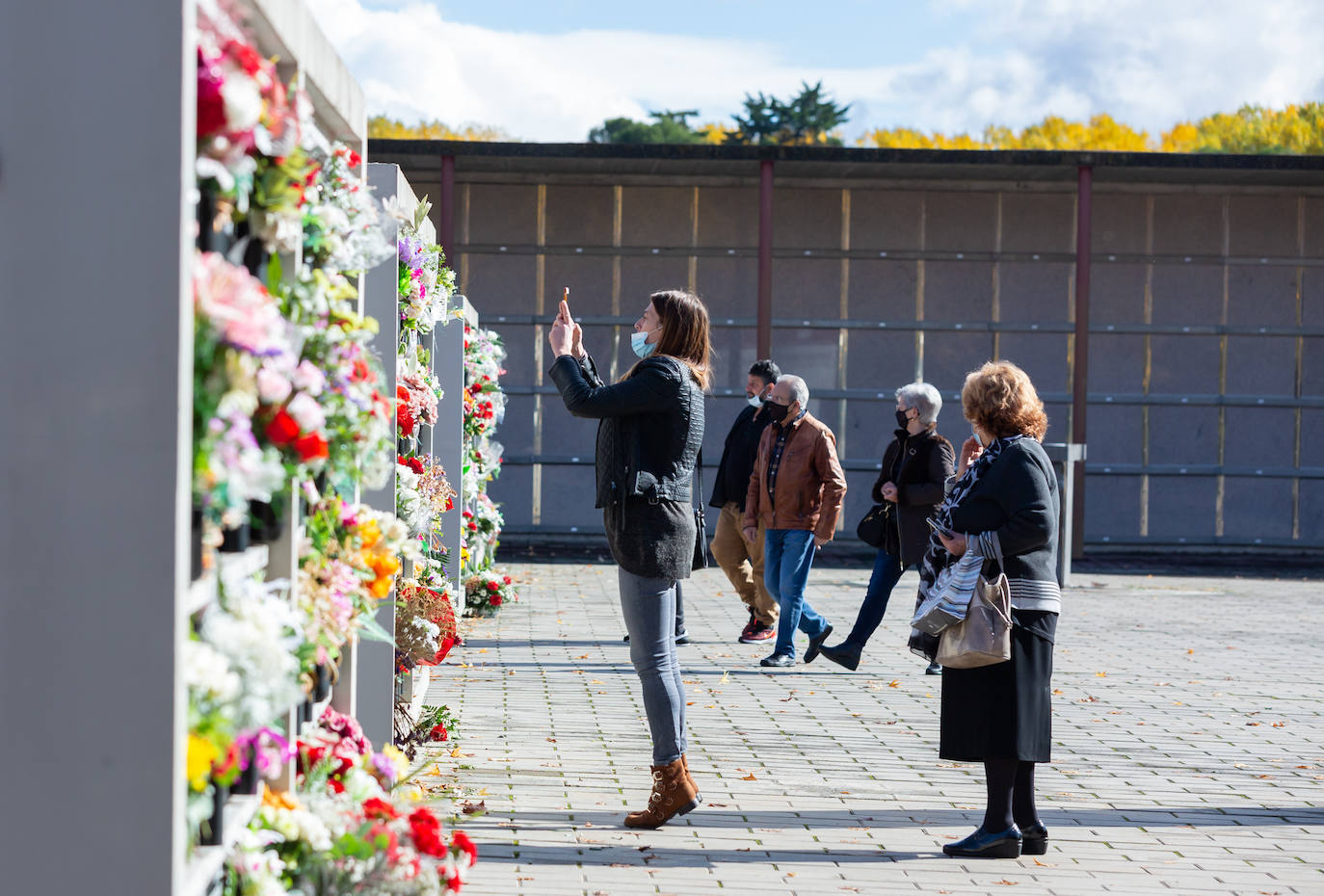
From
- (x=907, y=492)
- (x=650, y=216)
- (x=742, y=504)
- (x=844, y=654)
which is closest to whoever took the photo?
(x=907, y=492)

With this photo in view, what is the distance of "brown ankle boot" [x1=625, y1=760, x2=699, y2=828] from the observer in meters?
5.41

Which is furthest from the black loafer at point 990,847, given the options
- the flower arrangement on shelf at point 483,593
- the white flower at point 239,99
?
the flower arrangement on shelf at point 483,593

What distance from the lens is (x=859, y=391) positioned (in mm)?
18469

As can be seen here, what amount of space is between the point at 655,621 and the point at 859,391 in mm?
13328

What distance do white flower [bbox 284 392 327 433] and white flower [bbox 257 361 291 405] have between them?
9 cm

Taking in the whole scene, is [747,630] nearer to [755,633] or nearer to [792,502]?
[755,633]

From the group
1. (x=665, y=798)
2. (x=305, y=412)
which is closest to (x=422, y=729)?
(x=665, y=798)

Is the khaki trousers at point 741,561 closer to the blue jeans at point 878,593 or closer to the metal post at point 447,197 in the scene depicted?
the blue jeans at point 878,593

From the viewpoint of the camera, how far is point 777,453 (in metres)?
9.25

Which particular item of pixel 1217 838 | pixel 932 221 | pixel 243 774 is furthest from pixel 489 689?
pixel 932 221

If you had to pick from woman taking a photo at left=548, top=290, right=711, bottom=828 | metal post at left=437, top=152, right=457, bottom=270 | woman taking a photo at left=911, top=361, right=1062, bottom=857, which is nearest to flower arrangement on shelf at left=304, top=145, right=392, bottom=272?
woman taking a photo at left=548, top=290, right=711, bottom=828

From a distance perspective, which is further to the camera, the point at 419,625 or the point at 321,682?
the point at 419,625

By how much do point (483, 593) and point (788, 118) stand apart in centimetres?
4605

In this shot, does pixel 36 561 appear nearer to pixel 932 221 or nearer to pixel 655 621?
pixel 655 621
